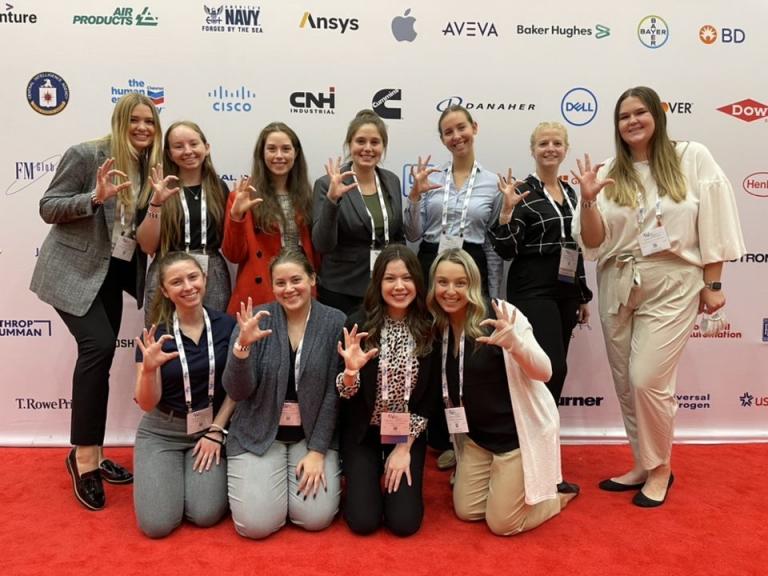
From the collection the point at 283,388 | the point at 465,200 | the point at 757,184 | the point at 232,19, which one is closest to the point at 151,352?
the point at 283,388

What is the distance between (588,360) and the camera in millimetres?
3414

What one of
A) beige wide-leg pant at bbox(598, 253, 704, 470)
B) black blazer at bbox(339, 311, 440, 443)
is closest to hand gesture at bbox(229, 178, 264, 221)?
black blazer at bbox(339, 311, 440, 443)

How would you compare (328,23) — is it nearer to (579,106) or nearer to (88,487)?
(579,106)

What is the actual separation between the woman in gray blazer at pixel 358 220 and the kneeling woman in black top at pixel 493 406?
466 mm

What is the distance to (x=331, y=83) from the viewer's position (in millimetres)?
3158

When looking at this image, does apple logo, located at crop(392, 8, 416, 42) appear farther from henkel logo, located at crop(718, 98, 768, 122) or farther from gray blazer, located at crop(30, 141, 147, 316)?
henkel logo, located at crop(718, 98, 768, 122)

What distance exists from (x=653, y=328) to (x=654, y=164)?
0.71 meters

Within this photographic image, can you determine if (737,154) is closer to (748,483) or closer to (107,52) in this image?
(748,483)

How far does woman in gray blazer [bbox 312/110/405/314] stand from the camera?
2660 mm

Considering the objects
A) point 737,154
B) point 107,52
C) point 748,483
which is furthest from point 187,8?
point 748,483

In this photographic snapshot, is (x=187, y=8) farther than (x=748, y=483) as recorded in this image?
Yes

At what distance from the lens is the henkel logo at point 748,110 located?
3.28 m

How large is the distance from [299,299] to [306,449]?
625mm

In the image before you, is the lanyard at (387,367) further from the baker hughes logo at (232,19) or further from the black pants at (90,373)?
the baker hughes logo at (232,19)
